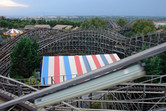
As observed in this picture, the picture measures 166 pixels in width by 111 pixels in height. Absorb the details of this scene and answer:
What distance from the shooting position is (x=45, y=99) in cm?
136

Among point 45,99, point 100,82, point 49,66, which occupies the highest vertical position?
point 100,82

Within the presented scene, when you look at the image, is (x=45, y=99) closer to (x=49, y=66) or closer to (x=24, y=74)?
(x=49, y=66)

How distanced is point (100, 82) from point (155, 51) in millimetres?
492

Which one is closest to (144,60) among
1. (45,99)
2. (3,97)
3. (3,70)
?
(45,99)

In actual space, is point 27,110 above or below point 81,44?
below

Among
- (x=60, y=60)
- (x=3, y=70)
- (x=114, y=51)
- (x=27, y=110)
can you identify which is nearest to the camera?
(x=27, y=110)

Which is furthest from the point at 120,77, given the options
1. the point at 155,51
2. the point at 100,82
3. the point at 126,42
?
the point at 126,42

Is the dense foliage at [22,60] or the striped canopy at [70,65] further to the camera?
the dense foliage at [22,60]

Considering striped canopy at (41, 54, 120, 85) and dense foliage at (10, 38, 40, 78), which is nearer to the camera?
striped canopy at (41, 54, 120, 85)

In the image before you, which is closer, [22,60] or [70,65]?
[70,65]

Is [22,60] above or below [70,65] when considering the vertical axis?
above

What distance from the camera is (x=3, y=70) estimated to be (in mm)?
9977

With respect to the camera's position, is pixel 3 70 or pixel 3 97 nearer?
pixel 3 97

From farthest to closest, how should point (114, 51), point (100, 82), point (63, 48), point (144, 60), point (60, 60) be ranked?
point (63, 48), point (114, 51), point (60, 60), point (100, 82), point (144, 60)
